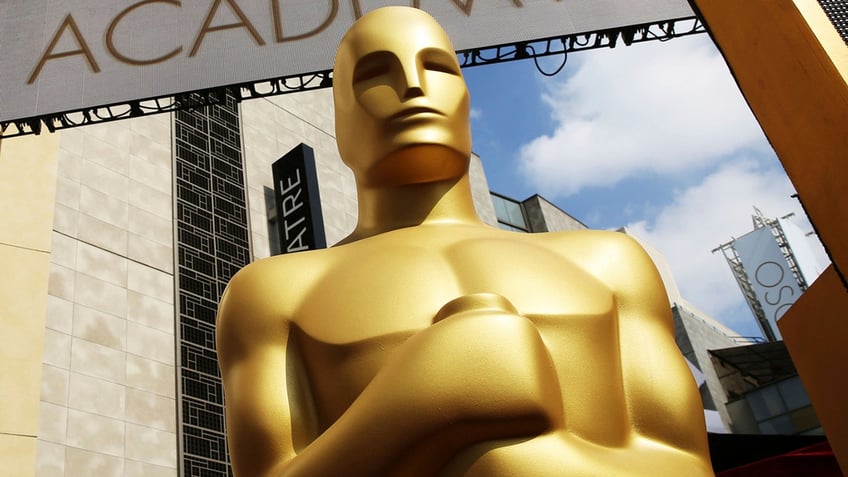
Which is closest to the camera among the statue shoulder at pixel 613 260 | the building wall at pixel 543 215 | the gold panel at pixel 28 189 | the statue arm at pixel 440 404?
the statue arm at pixel 440 404

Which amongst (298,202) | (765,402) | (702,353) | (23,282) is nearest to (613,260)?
(23,282)

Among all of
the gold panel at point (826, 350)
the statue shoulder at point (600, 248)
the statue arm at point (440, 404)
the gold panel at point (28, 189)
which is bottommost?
the statue arm at point (440, 404)

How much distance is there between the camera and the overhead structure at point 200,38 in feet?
24.2

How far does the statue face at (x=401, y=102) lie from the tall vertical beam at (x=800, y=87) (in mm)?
1196

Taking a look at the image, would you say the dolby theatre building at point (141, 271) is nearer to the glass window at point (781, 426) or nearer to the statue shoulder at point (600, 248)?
the statue shoulder at point (600, 248)

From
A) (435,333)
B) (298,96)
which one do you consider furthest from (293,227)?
(435,333)

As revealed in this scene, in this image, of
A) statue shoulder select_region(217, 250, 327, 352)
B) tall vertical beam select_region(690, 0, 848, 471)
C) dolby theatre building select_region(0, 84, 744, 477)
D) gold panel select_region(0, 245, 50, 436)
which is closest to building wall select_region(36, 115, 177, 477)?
dolby theatre building select_region(0, 84, 744, 477)

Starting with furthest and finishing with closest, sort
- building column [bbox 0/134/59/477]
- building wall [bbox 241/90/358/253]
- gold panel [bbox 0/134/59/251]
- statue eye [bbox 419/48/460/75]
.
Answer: building wall [bbox 241/90/358/253], gold panel [bbox 0/134/59/251], building column [bbox 0/134/59/477], statue eye [bbox 419/48/460/75]

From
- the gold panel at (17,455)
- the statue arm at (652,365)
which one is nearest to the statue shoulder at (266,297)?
the statue arm at (652,365)

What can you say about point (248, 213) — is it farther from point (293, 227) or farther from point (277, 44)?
point (277, 44)

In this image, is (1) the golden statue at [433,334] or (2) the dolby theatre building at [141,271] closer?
(1) the golden statue at [433,334]

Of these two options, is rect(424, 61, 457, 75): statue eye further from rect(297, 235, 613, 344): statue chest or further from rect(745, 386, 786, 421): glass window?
rect(745, 386, 786, 421): glass window

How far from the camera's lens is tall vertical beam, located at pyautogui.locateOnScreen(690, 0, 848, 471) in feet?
9.96

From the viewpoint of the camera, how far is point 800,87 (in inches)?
127
